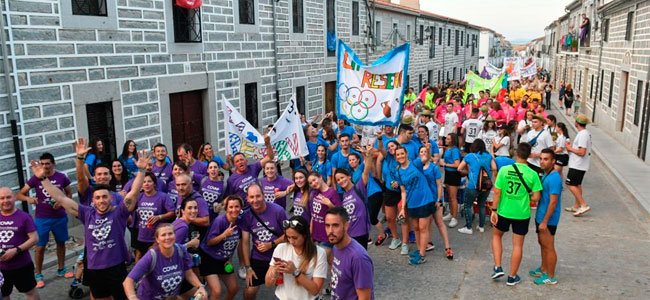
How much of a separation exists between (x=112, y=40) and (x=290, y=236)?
6757 millimetres

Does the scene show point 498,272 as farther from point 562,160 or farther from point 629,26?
point 629,26

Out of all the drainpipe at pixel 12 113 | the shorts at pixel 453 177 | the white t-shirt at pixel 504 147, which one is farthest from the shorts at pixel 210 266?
the white t-shirt at pixel 504 147

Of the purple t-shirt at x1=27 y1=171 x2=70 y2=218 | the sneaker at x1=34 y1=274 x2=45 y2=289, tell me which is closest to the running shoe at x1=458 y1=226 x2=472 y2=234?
the purple t-shirt at x1=27 y1=171 x2=70 y2=218

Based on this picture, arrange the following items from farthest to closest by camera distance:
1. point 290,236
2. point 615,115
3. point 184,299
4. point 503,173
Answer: point 615,115, point 503,173, point 184,299, point 290,236

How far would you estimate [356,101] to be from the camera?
8.94m

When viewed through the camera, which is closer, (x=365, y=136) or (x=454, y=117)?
(x=365, y=136)

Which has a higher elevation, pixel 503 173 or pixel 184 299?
pixel 503 173

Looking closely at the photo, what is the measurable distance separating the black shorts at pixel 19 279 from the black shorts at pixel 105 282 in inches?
26.1

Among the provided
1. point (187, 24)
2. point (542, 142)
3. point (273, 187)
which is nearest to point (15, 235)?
point (273, 187)

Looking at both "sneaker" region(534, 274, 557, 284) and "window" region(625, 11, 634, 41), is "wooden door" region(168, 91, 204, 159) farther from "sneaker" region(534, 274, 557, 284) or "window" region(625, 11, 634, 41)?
"window" region(625, 11, 634, 41)

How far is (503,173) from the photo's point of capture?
20.0ft

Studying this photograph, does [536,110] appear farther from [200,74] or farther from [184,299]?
[184,299]

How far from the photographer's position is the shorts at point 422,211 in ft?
22.7

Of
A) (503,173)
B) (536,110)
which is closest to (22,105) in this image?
(503,173)
